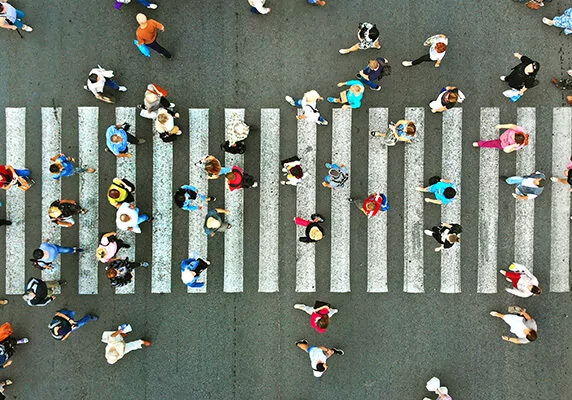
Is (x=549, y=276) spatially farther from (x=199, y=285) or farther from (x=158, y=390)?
(x=158, y=390)

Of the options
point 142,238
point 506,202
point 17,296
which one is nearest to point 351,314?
point 506,202

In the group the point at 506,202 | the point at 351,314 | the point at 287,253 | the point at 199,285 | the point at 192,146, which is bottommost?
the point at 351,314

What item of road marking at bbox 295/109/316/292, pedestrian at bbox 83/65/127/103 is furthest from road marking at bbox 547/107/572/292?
pedestrian at bbox 83/65/127/103

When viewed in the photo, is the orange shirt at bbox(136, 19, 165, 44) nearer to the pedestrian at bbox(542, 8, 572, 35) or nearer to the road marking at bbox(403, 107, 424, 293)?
the road marking at bbox(403, 107, 424, 293)

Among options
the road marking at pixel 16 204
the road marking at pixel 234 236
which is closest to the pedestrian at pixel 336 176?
the road marking at pixel 234 236

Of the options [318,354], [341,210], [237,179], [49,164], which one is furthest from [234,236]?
[49,164]

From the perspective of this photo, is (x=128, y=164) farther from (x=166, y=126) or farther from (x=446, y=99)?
(x=446, y=99)
